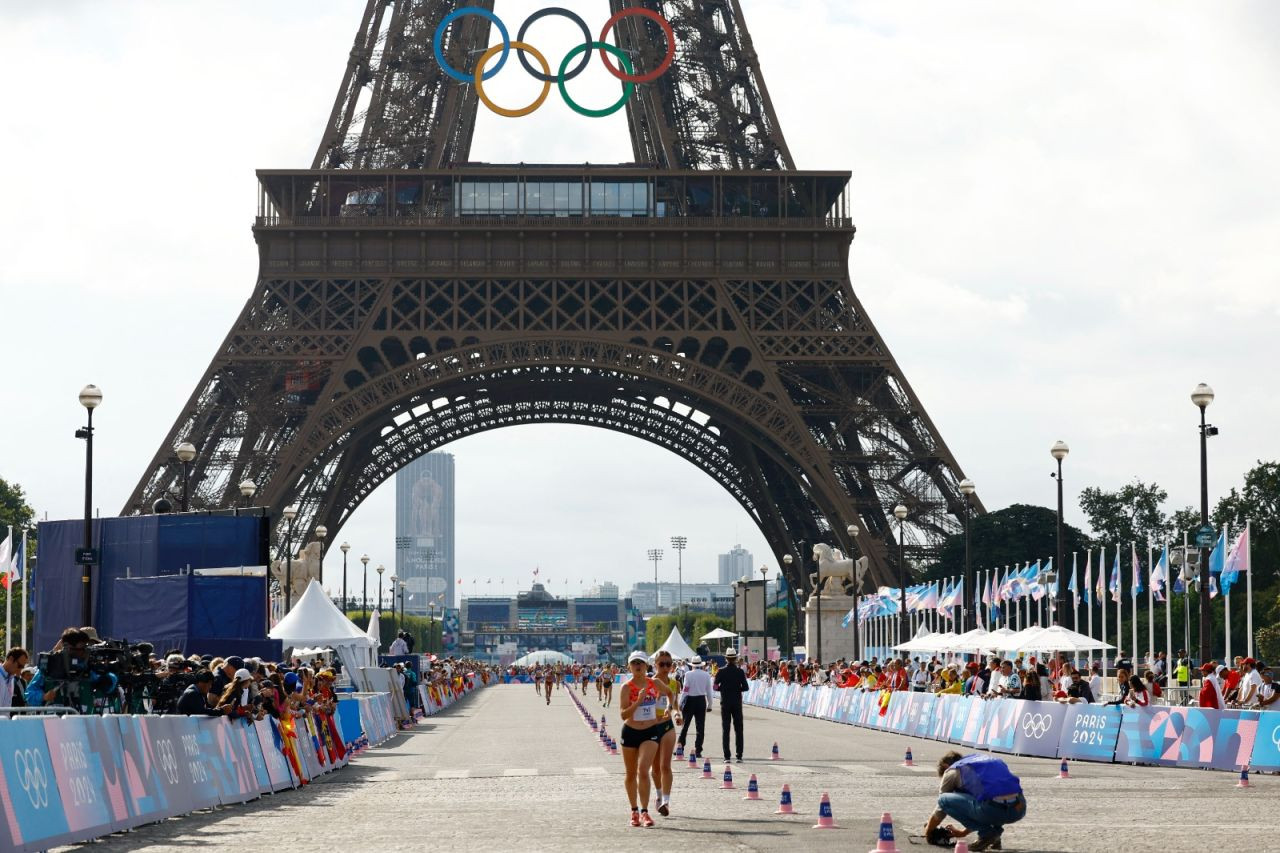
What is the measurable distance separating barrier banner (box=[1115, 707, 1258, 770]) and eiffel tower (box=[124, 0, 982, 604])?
124 feet

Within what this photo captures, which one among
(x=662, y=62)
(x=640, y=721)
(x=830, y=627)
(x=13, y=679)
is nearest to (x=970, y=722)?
(x=640, y=721)

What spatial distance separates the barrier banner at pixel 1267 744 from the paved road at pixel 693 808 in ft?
2.40

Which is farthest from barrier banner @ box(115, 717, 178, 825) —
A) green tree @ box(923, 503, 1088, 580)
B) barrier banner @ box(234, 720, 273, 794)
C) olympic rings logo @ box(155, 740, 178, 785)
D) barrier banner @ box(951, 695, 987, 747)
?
green tree @ box(923, 503, 1088, 580)

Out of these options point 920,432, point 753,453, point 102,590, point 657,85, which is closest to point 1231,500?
point 753,453

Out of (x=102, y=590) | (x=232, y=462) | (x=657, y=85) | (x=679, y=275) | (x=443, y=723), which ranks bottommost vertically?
(x=443, y=723)

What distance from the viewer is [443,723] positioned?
48.8 metres

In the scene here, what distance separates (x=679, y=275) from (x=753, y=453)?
1456 centimetres

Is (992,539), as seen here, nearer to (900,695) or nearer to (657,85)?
(657,85)

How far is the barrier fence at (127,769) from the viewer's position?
14.6 metres

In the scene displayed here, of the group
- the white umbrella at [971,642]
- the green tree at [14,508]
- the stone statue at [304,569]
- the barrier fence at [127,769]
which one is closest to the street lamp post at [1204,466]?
the white umbrella at [971,642]

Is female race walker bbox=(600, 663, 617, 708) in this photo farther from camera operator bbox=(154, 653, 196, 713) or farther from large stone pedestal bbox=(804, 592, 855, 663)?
camera operator bbox=(154, 653, 196, 713)

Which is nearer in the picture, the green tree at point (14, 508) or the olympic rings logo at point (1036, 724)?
the olympic rings logo at point (1036, 724)

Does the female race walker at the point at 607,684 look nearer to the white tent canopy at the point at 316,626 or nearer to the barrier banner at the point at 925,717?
the white tent canopy at the point at 316,626

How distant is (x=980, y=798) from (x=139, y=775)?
297 inches
